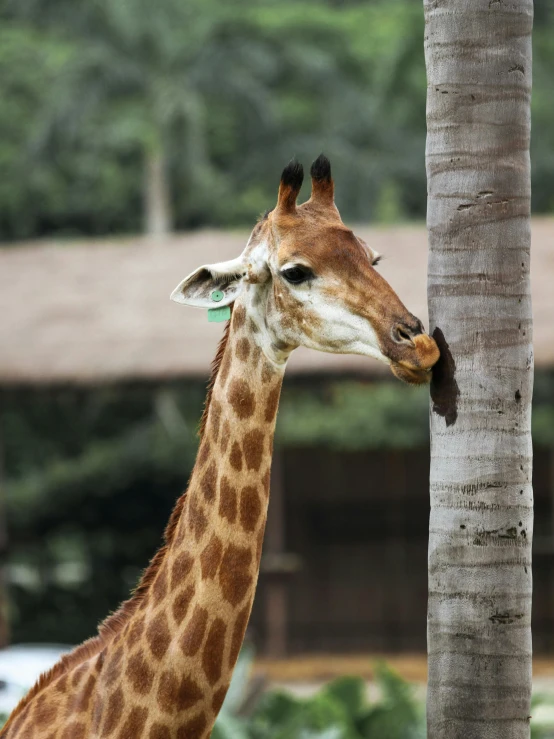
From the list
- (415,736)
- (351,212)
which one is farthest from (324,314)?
(351,212)

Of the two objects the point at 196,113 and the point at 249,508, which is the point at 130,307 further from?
the point at 196,113

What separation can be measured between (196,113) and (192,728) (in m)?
22.5

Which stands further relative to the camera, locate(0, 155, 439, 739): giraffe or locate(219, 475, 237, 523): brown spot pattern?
locate(219, 475, 237, 523): brown spot pattern

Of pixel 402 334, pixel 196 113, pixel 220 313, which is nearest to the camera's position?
pixel 402 334

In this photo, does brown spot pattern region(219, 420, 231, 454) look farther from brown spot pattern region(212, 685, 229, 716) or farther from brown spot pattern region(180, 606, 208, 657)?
brown spot pattern region(212, 685, 229, 716)

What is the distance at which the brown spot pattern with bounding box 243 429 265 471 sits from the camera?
12.3ft

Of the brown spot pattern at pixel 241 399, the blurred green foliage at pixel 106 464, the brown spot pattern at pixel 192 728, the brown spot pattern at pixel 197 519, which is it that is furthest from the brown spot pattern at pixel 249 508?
Result: the blurred green foliage at pixel 106 464

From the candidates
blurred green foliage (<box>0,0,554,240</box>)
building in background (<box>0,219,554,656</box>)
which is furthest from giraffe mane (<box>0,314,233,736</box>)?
blurred green foliage (<box>0,0,554,240</box>)

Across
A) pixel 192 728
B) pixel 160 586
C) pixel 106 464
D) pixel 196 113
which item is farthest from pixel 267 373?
pixel 196 113

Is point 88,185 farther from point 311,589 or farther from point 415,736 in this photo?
point 415,736

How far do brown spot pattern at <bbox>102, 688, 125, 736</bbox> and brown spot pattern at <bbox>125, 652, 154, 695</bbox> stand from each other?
6cm

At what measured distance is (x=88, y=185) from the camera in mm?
25500

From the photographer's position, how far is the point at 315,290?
359 cm

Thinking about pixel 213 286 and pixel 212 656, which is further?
pixel 213 286
